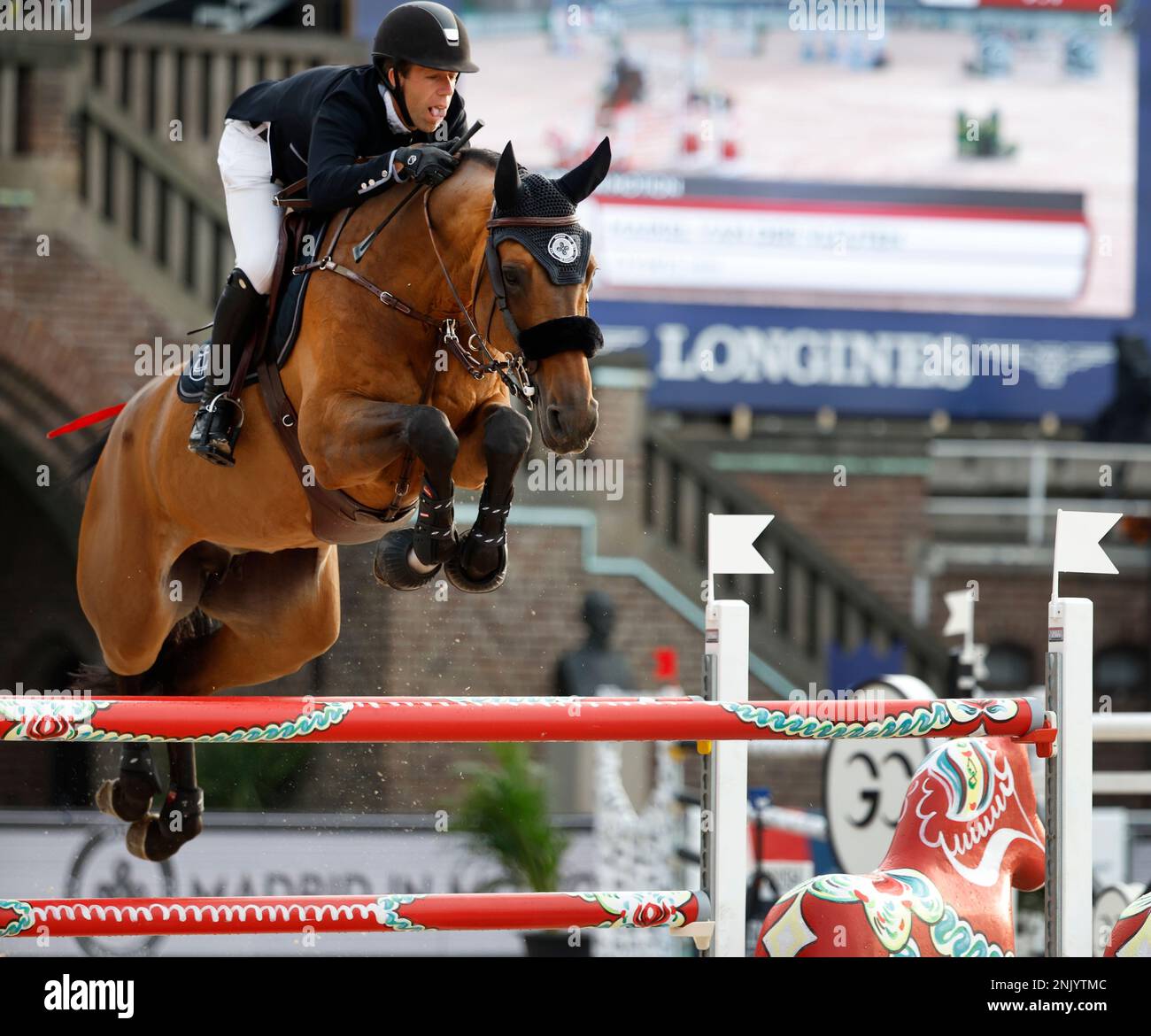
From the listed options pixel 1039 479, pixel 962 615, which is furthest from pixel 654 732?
pixel 1039 479

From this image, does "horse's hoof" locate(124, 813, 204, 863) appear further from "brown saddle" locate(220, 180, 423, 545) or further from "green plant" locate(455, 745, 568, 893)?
"green plant" locate(455, 745, 568, 893)

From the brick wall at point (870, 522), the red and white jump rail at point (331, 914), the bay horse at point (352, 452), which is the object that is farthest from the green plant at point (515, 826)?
the brick wall at point (870, 522)

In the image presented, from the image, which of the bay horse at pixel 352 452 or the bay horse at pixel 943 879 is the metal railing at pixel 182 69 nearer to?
the bay horse at pixel 352 452

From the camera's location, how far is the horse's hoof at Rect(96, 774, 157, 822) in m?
4.46

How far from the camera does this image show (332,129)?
372cm

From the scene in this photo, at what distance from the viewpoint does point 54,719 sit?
119 inches

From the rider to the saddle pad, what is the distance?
53 mm

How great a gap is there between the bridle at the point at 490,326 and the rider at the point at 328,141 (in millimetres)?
123

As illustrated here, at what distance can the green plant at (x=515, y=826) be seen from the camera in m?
7.15

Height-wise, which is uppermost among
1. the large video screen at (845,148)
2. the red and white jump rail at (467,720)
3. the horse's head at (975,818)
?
the large video screen at (845,148)

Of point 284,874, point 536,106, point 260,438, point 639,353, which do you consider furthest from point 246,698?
point 536,106

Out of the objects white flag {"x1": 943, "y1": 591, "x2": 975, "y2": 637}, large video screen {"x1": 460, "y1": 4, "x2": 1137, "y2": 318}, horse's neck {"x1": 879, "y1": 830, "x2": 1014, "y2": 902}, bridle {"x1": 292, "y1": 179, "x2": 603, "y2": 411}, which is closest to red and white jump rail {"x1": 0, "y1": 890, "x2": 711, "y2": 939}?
horse's neck {"x1": 879, "y1": 830, "x2": 1014, "y2": 902}
